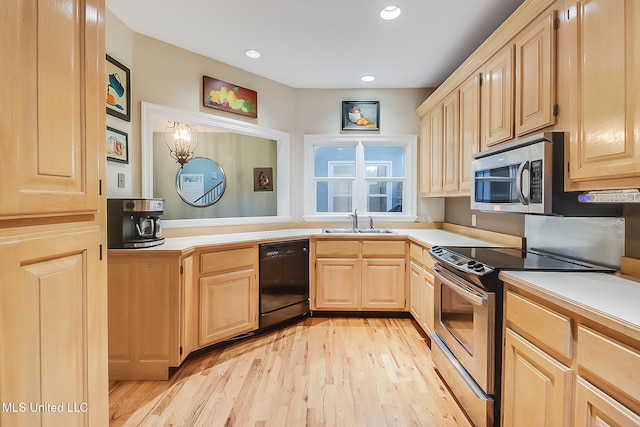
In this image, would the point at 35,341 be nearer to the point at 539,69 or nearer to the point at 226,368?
the point at 226,368

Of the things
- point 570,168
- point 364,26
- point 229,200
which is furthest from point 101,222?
point 229,200

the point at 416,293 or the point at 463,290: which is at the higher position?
the point at 463,290

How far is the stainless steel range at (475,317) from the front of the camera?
5.02ft

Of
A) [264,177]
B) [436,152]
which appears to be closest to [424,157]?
[436,152]

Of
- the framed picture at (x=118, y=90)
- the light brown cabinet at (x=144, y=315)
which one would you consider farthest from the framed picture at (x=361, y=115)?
the light brown cabinet at (x=144, y=315)

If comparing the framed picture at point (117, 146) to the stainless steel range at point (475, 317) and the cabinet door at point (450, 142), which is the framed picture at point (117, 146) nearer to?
the stainless steel range at point (475, 317)

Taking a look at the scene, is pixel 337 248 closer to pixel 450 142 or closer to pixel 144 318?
pixel 450 142

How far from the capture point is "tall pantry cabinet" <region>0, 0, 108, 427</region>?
2.65 ft

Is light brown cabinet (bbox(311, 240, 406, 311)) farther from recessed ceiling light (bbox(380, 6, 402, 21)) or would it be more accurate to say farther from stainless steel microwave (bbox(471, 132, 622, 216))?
recessed ceiling light (bbox(380, 6, 402, 21))

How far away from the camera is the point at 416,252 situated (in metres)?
2.92

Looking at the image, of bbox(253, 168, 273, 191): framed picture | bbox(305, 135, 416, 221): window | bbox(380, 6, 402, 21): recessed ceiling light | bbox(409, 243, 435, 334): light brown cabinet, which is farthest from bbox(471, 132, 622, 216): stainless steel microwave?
bbox(253, 168, 273, 191): framed picture

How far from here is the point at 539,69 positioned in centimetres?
Answer: 165

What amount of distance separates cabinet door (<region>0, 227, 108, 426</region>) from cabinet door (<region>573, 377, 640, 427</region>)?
1764mm

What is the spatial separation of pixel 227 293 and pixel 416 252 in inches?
71.3
